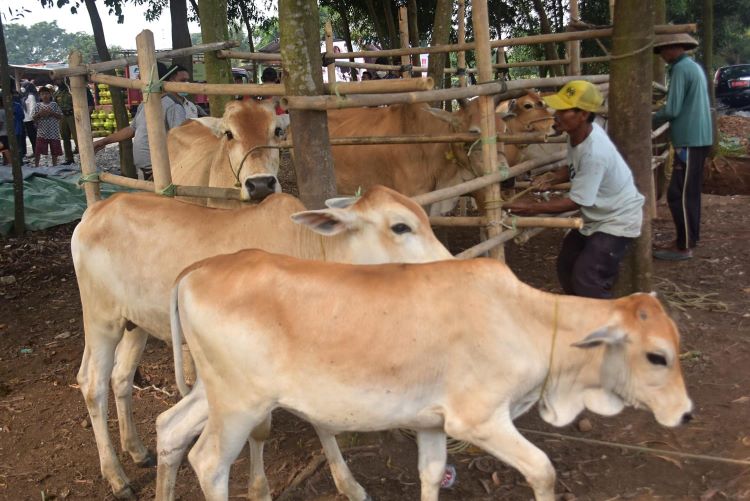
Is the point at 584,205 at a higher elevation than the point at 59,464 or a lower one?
higher

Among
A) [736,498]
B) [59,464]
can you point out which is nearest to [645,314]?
[736,498]

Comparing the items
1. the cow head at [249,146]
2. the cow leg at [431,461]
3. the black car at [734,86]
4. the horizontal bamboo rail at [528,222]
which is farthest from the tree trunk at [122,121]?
the black car at [734,86]

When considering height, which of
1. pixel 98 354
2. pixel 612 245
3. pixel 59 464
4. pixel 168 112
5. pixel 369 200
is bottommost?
pixel 59 464

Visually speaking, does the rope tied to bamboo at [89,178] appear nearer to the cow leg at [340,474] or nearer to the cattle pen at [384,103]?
the cattle pen at [384,103]

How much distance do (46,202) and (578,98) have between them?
798 centimetres

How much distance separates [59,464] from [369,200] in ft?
7.44

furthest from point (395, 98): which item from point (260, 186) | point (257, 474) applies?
point (257, 474)

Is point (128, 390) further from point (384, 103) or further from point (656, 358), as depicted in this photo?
point (656, 358)

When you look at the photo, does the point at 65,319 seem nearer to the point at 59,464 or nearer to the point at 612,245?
the point at 59,464

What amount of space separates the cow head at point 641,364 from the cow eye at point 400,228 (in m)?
1.03

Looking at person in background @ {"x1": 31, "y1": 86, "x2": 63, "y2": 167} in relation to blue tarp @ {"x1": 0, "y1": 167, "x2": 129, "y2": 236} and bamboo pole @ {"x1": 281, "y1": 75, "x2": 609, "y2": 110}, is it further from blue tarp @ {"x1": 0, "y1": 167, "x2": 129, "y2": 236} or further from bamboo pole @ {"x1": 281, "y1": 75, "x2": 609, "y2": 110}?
bamboo pole @ {"x1": 281, "y1": 75, "x2": 609, "y2": 110}

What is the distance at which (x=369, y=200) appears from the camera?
12.1 ft

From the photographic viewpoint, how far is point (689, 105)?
6.82 metres

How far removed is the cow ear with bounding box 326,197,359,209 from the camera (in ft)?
12.7
